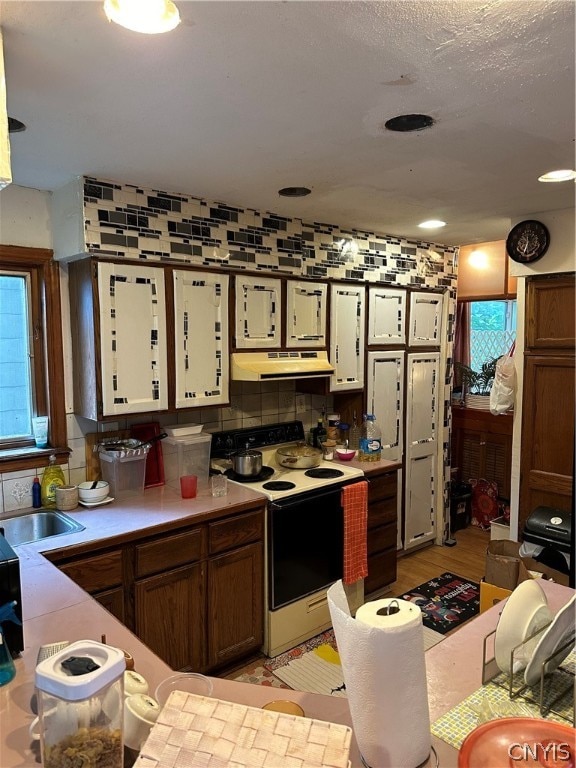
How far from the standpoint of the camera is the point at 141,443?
8.96ft

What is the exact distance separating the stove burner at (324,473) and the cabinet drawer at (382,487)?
0.27 m

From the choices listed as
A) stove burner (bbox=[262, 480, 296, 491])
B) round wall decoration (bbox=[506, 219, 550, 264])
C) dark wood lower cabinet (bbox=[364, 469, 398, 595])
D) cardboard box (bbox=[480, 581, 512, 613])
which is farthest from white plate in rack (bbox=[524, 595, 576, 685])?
round wall decoration (bbox=[506, 219, 550, 264])

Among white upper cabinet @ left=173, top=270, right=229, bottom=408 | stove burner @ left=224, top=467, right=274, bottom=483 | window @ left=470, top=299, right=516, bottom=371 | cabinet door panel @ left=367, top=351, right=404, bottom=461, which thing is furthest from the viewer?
window @ left=470, top=299, right=516, bottom=371

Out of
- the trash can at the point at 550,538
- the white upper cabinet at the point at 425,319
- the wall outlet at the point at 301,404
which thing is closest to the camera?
the trash can at the point at 550,538

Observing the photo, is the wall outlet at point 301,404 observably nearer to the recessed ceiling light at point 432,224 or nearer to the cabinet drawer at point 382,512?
the cabinet drawer at point 382,512

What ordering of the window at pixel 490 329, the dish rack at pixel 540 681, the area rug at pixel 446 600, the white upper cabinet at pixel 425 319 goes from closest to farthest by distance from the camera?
the dish rack at pixel 540 681
the area rug at pixel 446 600
the white upper cabinet at pixel 425 319
the window at pixel 490 329

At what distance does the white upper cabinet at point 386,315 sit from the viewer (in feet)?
12.3

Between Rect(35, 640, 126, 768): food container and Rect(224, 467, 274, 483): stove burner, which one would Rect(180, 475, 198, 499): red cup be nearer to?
Rect(224, 467, 274, 483): stove burner

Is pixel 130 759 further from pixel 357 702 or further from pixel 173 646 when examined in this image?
pixel 173 646

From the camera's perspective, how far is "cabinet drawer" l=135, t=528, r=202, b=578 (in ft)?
7.61

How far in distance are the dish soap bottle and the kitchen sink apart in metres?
0.06

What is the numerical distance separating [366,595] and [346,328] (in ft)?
5.59

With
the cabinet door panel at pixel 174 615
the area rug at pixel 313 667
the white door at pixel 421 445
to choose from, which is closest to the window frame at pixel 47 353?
the cabinet door panel at pixel 174 615

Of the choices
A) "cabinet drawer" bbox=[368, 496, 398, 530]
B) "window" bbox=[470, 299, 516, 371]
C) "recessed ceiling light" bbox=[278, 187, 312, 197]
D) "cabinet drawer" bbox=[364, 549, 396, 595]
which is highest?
"recessed ceiling light" bbox=[278, 187, 312, 197]
